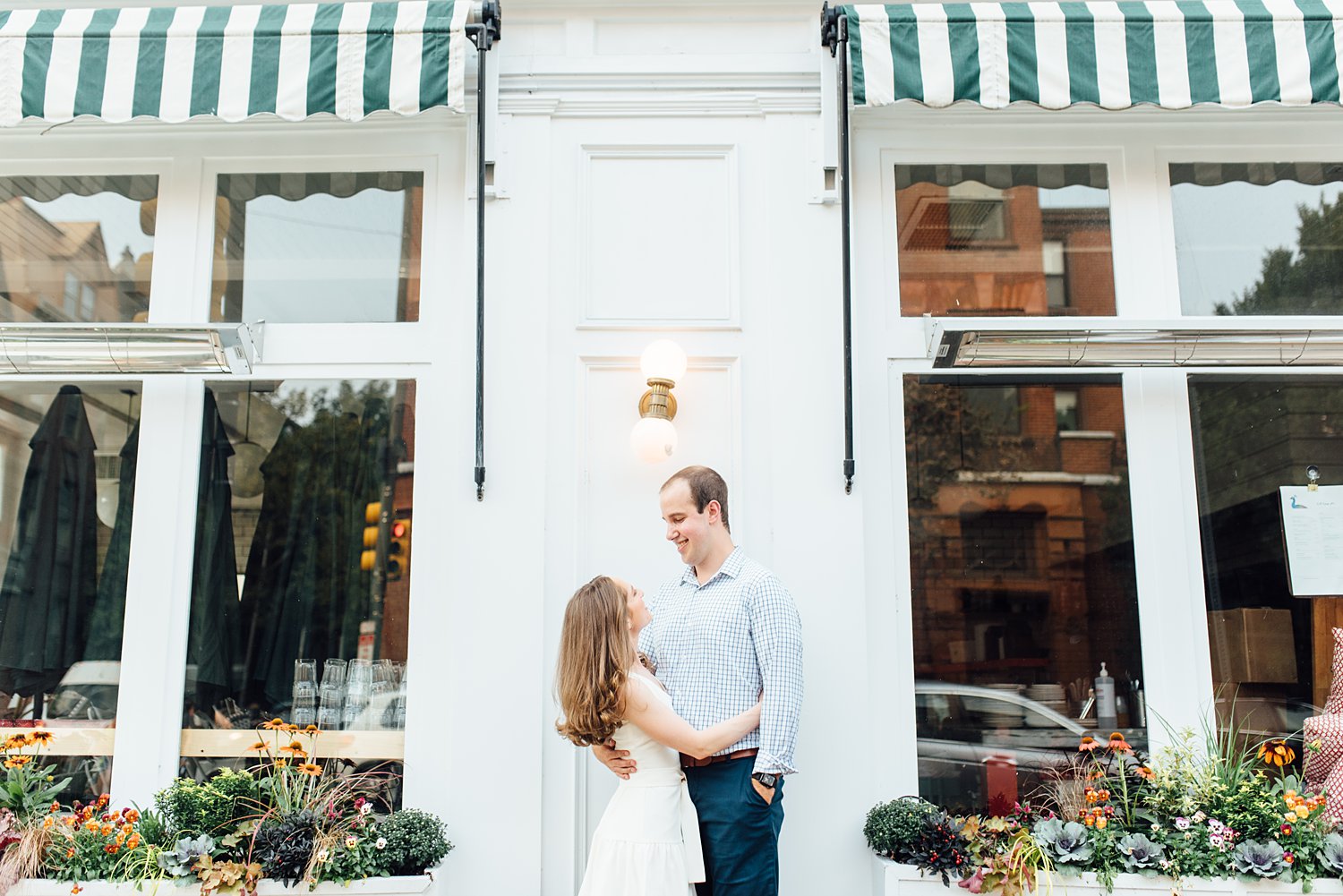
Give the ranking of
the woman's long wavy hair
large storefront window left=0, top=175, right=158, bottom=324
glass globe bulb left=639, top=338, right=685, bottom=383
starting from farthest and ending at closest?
large storefront window left=0, top=175, right=158, bottom=324, glass globe bulb left=639, top=338, right=685, bottom=383, the woman's long wavy hair

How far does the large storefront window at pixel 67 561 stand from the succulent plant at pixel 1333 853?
5.03m

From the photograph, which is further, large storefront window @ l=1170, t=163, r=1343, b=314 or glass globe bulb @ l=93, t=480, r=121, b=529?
large storefront window @ l=1170, t=163, r=1343, b=314

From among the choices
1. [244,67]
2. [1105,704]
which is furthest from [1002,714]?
[244,67]

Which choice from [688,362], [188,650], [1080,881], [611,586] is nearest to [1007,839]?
[1080,881]

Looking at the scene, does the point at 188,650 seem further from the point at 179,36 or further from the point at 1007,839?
the point at 1007,839

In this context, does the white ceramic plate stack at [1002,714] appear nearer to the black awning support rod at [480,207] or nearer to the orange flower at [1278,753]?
the orange flower at [1278,753]

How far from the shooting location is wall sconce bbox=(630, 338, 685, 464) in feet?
14.7

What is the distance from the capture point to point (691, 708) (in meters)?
3.99

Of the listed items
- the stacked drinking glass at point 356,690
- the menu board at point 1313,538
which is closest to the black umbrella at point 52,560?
the stacked drinking glass at point 356,690

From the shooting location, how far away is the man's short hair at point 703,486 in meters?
4.11

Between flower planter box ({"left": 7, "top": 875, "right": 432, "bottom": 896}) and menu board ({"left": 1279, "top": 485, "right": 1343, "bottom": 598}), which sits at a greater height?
menu board ({"left": 1279, "top": 485, "right": 1343, "bottom": 598})

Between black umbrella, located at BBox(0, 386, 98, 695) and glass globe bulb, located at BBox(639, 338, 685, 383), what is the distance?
2.68 metres

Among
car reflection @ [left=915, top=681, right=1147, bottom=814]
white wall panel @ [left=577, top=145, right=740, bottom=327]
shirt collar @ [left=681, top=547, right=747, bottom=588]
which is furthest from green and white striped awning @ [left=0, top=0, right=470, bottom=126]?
car reflection @ [left=915, top=681, right=1147, bottom=814]

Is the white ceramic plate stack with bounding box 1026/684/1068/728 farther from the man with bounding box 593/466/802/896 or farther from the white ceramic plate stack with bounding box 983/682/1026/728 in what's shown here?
the man with bounding box 593/466/802/896
